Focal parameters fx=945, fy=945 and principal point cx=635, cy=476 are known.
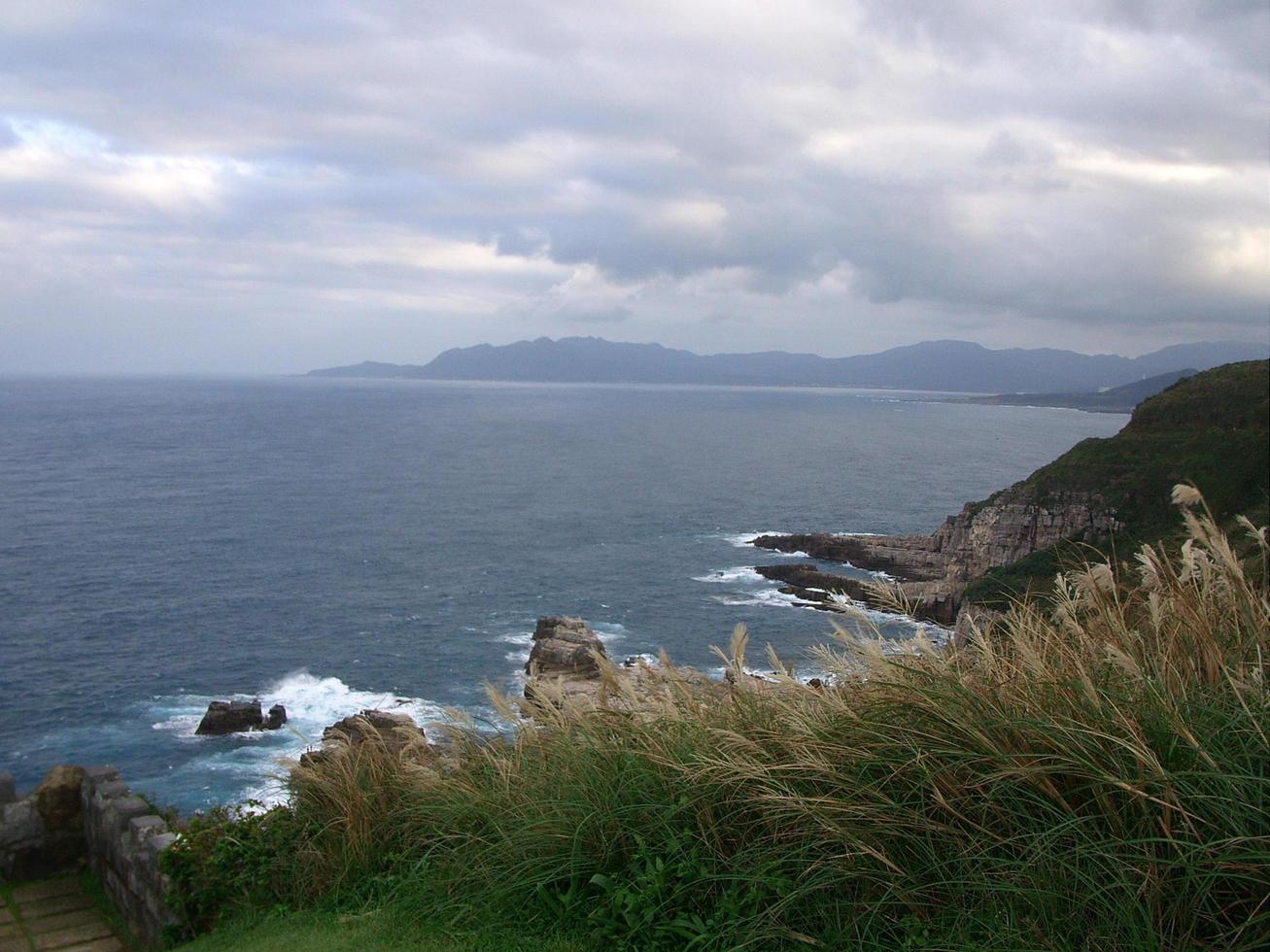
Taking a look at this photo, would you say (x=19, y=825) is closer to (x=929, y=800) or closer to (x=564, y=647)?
(x=929, y=800)

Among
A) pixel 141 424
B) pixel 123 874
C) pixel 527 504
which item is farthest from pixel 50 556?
pixel 141 424

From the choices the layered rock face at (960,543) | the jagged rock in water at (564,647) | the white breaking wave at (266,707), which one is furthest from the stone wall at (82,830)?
the layered rock face at (960,543)

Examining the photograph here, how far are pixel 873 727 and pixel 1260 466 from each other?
4917 cm

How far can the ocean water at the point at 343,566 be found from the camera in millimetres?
32438

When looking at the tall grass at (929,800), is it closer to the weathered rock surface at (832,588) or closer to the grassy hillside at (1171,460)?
the grassy hillside at (1171,460)

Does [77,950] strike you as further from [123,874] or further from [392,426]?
[392,426]

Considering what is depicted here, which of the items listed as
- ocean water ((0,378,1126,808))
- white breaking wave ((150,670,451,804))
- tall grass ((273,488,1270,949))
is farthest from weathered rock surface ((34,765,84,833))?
white breaking wave ((150,670,451,804))

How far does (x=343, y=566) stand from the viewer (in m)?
53.1

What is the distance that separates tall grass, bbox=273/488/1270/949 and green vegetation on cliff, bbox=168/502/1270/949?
0.02 m

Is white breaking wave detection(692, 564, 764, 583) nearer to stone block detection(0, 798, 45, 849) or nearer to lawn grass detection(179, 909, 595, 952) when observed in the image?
stone block detection(0, 798, 45, 849)

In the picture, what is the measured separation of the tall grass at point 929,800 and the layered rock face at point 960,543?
42240 mm

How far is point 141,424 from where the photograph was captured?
134m

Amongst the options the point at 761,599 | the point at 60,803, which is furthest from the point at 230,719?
the point at 761,599

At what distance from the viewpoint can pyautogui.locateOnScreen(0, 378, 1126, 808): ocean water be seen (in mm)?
32438
